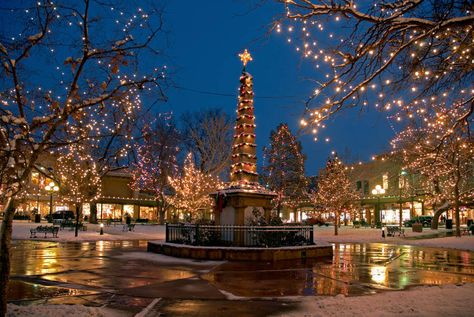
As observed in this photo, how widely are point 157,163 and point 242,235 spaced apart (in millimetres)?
35010

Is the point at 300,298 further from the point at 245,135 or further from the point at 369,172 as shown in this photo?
the point at 369,172

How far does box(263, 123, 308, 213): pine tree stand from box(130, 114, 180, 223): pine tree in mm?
14383

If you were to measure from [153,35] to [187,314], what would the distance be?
214 inches

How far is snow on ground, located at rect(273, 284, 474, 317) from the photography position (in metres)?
7.86

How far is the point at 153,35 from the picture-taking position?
8156 millimetres

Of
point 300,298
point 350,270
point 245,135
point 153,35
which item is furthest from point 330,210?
point 153,35

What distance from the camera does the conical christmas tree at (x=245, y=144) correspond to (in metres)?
21.8

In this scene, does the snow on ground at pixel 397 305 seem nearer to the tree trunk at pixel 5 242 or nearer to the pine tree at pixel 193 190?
the tree trunk at pixel 5 242

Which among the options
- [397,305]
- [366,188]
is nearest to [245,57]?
[397,305]

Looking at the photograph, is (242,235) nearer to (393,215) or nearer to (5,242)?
A: (5,242)

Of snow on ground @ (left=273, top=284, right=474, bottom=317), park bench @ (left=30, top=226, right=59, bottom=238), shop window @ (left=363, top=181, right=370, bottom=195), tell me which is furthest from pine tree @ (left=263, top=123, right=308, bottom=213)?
snow on ground @ (left=273, top=284, right=474, bottom=317)

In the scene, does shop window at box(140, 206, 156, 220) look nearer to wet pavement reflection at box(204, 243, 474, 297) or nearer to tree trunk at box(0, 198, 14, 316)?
wet pavement reflection at box(204, 243, 474, 297)

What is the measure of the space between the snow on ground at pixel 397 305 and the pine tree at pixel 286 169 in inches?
1971

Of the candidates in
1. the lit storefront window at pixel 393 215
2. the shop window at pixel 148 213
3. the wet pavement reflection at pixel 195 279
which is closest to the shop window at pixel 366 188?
the lit storefront window at pixel 393 215
